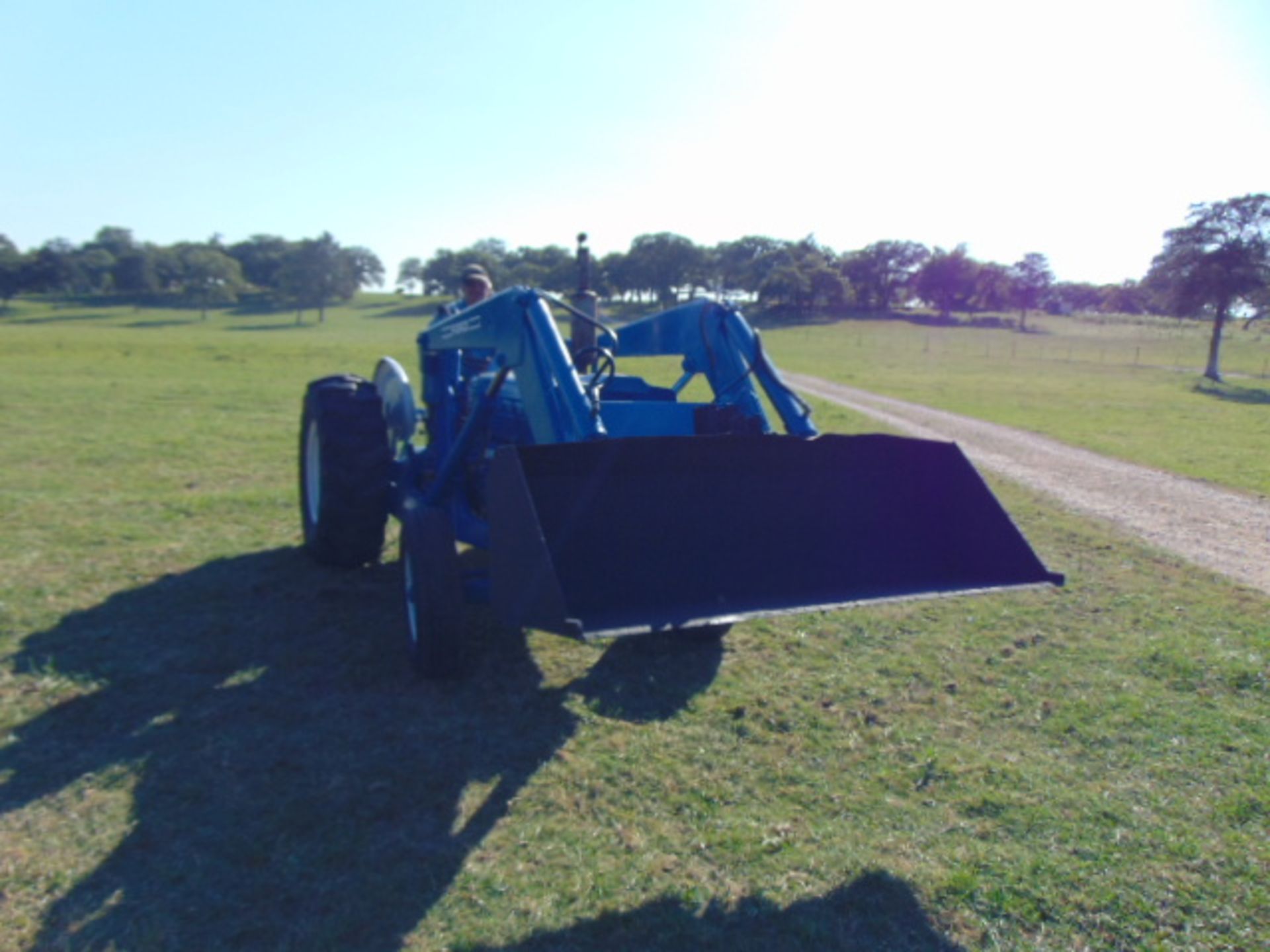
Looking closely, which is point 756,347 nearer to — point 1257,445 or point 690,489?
point 690,489

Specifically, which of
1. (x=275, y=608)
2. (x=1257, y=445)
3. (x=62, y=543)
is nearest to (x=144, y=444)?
(x=62, y=543)

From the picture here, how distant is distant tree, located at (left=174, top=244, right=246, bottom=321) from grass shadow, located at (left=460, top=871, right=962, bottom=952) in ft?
294

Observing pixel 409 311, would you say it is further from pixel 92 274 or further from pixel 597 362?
pixel 597 362

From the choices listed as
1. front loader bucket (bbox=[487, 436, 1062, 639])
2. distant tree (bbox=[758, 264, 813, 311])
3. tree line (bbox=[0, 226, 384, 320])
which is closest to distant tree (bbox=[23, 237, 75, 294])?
tree line (bbox=[0, 226, 384, 320])

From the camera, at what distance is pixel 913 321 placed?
74.7m

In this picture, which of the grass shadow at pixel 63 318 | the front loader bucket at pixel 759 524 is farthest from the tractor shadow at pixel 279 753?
the grass shadow at pixel 63 318

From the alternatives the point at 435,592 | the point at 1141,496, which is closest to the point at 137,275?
the point at 1141,496

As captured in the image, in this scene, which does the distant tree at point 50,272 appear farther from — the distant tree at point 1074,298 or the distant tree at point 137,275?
the distant tree at point 1074,298

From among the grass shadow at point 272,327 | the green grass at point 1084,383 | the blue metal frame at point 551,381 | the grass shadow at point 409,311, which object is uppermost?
the blue metal frame at point 551,381

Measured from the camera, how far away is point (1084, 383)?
3045cm

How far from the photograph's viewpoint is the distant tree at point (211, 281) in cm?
8581

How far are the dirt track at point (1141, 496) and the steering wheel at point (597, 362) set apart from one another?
5.45 m

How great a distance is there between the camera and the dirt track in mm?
7930

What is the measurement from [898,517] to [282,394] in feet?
57.4
